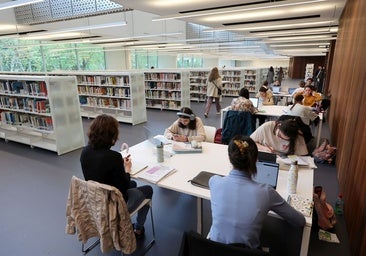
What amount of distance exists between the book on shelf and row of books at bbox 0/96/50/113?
3555 mm

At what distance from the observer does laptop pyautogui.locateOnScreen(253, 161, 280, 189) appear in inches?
74.2

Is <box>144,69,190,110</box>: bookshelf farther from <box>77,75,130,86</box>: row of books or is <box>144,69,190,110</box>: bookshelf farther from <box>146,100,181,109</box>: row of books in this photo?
<box>77,75,130,86</box>: row of books

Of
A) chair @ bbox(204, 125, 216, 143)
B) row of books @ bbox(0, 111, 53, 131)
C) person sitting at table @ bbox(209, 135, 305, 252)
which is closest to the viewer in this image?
person sitting at table @ bbox(209, 135, 305, 252)

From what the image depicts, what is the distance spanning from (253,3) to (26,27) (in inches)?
261

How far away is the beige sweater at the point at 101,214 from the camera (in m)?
1.73

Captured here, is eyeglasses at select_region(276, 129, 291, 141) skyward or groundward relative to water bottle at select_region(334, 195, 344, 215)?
skyward

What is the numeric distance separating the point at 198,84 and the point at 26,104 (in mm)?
7348

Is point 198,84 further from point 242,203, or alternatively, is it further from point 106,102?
point 242,203

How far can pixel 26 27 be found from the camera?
7094 millimetres

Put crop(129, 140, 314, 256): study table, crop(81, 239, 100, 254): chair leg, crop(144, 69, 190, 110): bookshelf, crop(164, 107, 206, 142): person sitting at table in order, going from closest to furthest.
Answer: crop(129, 140, 314, 256): study table
crop(81, 239, 100, 254): chair leg
crop(164, 107, 206, 142): person sitting at table
crop(144, 69, 190, 110): bookshelf

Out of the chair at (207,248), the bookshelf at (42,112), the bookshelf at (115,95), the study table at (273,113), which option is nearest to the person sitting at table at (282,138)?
the chair at (207,248)

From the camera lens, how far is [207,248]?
3.59 feet

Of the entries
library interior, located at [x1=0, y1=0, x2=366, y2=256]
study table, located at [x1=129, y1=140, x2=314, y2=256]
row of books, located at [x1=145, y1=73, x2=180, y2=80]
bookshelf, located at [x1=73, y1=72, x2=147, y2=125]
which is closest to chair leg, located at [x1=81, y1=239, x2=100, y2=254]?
library interior, located at [x1=0, y1=0, x2=366, y2=256]

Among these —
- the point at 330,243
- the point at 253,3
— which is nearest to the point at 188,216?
the point at 330,243
